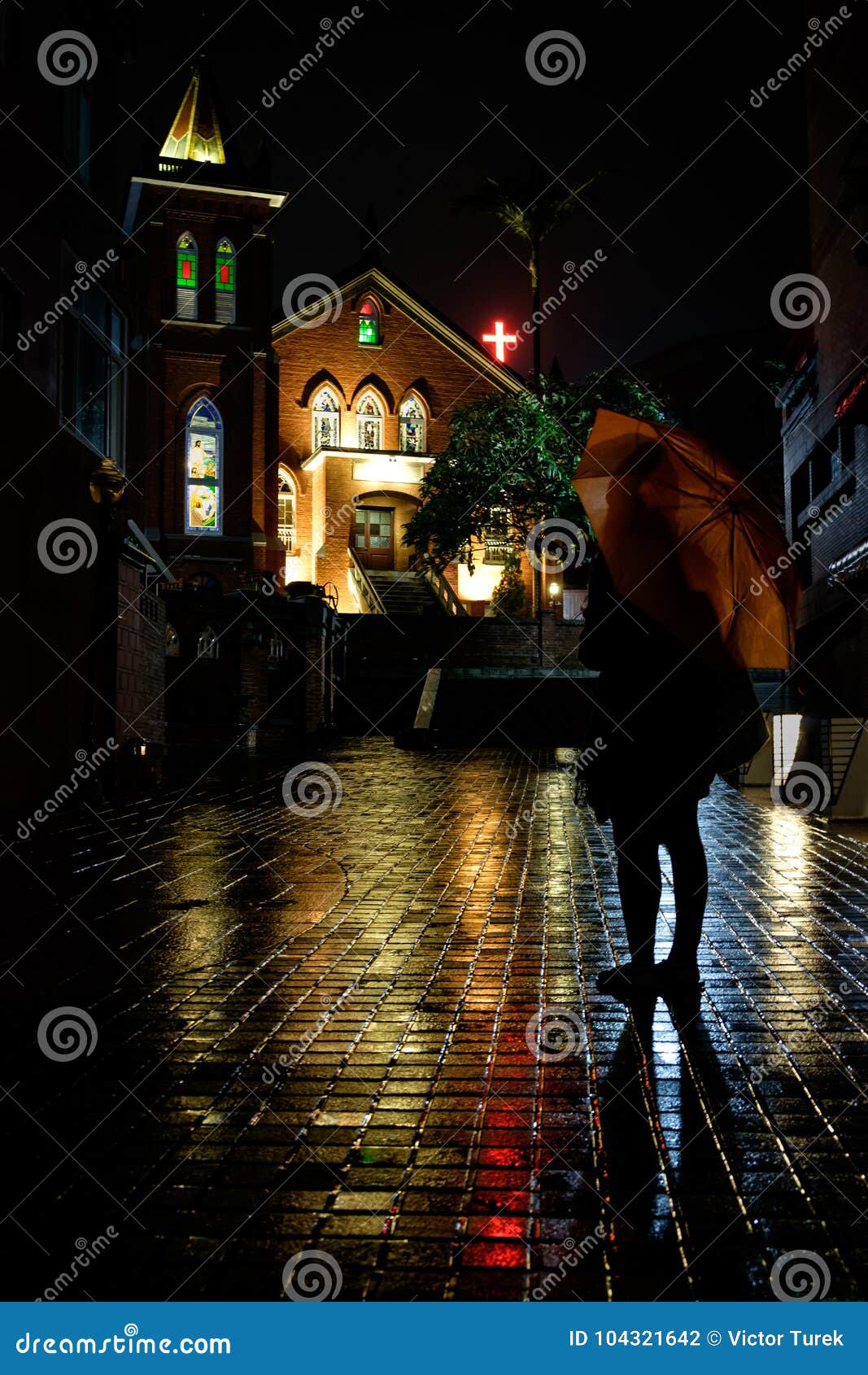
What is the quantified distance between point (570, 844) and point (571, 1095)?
21.2ft

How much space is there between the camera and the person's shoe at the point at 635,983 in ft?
16.3

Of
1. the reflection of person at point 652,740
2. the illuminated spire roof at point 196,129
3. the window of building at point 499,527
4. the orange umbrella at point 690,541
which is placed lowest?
the reflection of person at point 652,740

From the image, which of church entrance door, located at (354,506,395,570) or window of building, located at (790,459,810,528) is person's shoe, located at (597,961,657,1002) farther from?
church entrance door, located at (354,506,395,570)

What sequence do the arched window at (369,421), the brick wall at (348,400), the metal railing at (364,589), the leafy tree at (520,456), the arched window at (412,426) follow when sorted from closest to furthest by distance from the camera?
the leafy tree at (520,456) → the metal railing at (364,589) → the brick wall at (348,400) → the arched window at (369,421) → the arched window at (412,426)

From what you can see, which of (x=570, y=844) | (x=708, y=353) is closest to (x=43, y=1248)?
(x=570, y=844)

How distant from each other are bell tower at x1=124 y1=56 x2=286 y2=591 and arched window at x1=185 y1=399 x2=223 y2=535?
4cm

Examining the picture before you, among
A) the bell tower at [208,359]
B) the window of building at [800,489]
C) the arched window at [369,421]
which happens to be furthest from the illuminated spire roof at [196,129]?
the window of building at [800,489]

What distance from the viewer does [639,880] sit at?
4.84 m

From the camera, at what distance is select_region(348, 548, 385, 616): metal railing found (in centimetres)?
3869

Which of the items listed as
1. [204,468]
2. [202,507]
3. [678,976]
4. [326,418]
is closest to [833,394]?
[678,976]

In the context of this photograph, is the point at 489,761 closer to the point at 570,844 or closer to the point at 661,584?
the point at 570,844

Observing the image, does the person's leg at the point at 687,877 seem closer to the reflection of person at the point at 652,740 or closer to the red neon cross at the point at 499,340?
the reflection of person at the point at 652,740

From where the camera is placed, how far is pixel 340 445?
44.4 metres

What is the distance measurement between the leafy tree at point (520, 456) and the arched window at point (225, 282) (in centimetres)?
991
